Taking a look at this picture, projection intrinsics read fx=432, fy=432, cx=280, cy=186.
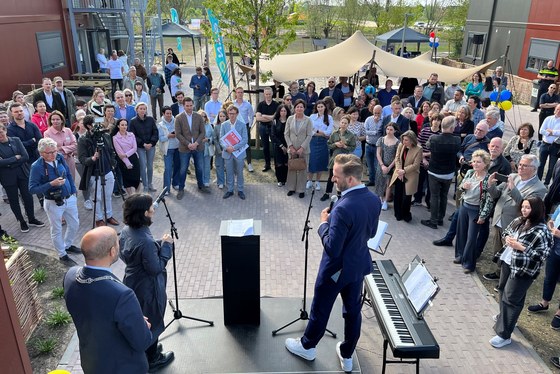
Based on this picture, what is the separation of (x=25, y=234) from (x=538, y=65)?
2235 centimetres

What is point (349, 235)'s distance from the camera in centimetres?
387

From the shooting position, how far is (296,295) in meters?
6.00

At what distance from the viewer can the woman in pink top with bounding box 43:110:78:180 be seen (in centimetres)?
770

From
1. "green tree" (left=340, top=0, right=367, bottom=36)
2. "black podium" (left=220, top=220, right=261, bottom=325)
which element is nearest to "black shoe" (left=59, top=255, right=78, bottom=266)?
"black podium" (left=220, top=220, right=261, bottom=325)

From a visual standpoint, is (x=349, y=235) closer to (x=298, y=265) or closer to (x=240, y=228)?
(x=240, y=228)

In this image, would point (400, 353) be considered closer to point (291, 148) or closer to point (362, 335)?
point (362, 335)

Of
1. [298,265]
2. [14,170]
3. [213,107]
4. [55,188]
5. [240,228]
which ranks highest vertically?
[213,107]

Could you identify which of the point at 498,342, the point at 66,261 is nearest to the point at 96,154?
the point at 66,261

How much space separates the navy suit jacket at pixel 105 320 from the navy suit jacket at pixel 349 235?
5.55ft

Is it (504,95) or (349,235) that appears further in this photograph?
(504,95)

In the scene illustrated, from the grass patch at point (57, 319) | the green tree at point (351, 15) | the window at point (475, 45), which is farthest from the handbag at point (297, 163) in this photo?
the green tree at point (351, 15)

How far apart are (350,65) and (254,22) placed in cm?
327

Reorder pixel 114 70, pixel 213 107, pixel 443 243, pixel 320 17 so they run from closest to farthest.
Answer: pixel 443 243
pixel 213 107
pixel 114 70
pixel 320 17

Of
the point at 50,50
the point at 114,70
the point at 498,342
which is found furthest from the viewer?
the point at 50,50
